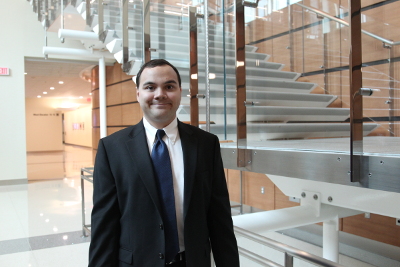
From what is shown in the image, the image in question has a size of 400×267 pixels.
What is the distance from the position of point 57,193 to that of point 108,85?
153 inches

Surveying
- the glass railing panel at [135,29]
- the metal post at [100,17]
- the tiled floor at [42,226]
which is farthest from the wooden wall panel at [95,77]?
the glass railing panel at [135,29]

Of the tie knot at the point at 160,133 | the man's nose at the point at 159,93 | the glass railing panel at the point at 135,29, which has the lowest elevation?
the tie knot at the point at 160,133

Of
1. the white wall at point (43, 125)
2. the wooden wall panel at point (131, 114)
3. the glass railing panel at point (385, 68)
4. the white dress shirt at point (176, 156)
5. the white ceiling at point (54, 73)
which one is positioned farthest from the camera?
the white wall at point (43, 125)

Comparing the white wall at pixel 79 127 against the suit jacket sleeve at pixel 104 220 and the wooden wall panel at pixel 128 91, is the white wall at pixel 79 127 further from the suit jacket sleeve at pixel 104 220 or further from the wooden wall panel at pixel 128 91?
the suit jacket sleeve at pixel 104 220

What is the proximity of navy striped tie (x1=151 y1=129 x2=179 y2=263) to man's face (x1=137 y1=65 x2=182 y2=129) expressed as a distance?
0.14m

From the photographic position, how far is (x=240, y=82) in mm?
2350

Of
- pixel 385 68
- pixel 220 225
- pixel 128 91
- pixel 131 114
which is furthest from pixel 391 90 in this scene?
pixel 128 91

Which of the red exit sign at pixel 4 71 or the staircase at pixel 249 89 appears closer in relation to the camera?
the staircase at pixel 249 89

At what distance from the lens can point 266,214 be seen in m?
2.53

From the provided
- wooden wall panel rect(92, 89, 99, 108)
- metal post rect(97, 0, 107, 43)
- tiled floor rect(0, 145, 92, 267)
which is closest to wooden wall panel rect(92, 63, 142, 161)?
wooden wall panel rect(92, 89, 99, 108)

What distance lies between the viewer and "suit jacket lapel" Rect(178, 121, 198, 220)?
4.08 feet

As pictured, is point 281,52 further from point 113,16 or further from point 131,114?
point 131,114

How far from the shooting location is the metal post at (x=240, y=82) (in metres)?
2.30

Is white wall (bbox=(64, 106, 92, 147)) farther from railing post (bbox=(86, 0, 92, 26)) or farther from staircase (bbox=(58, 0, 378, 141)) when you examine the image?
staircase (bbox=(58, 0, 378, 141))
